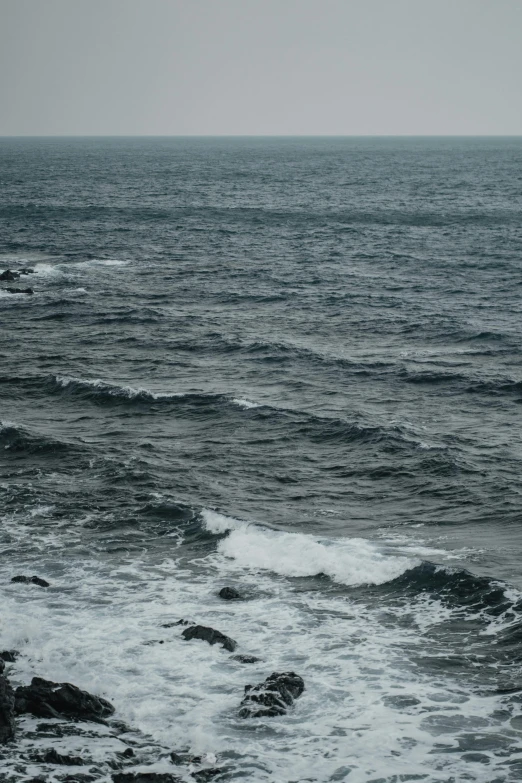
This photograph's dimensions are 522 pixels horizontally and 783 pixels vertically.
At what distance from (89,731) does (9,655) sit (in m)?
4.71

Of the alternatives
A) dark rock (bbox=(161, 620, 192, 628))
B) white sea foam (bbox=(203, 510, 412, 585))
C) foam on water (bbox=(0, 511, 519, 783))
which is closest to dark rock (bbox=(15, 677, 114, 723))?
foam on water (bbox=(0, 511, 519, 783))

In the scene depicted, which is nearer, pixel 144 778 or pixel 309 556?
pixel 144 778

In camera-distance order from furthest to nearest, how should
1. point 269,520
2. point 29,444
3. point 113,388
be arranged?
point 113,388
point 29,444
point 269,520

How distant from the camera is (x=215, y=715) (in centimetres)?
2517

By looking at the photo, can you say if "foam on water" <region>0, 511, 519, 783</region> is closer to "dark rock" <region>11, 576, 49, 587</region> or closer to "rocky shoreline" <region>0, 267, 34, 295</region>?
"dark rock" <region>11, 576, 49, 587</region>

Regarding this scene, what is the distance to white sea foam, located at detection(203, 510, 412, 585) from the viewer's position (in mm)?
32938

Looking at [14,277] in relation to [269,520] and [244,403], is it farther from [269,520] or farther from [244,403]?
[269,520]

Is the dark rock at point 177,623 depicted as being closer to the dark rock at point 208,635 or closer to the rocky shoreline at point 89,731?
the dark rock at point 208,635

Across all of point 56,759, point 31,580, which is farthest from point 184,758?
point 31,580

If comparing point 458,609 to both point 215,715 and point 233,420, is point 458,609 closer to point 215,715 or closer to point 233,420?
point 215,715

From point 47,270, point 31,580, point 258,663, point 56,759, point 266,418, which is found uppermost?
point 47,270

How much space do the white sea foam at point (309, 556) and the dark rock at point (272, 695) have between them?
268 inches

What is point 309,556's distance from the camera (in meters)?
33.9

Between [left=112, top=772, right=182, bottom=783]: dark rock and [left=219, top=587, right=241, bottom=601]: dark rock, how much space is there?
374 inches
